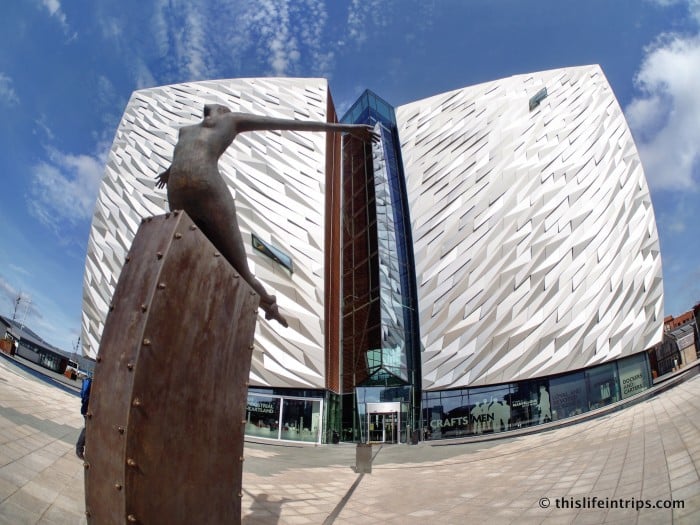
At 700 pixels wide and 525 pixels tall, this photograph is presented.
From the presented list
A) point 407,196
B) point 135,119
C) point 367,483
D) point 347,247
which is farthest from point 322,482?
point 135,119

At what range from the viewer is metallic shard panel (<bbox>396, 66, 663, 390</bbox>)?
2155 centimetres

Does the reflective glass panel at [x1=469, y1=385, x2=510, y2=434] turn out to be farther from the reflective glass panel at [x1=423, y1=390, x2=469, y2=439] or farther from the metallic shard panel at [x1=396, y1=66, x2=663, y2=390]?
→ the metallic shard panel at [x1=396, y1=66, x2=663, y2=390]

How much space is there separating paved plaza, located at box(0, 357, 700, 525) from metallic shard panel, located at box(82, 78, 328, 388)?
13601 mm

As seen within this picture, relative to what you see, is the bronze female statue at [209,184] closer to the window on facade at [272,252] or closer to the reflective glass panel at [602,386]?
the window on facade at [272,252]

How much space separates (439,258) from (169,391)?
2532 centimetres

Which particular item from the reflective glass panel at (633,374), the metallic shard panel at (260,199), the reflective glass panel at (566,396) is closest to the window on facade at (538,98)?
the metallic shard panel at (260,199)

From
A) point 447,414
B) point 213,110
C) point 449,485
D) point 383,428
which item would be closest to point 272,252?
point 383,428

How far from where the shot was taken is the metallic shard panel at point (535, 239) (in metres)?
21.5

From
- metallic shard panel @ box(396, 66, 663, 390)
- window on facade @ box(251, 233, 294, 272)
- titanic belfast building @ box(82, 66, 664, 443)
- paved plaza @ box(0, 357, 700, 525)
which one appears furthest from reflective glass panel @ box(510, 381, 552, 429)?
window on facade @ box(251, 233, 294, 272)

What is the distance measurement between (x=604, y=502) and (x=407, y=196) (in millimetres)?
27451

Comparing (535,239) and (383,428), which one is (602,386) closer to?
(535,239)

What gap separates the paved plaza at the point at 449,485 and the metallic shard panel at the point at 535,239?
1439cm

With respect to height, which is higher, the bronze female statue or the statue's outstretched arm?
the statue's outstretched arm

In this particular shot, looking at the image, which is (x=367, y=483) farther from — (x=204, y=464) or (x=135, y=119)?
(x=135, y=119)
